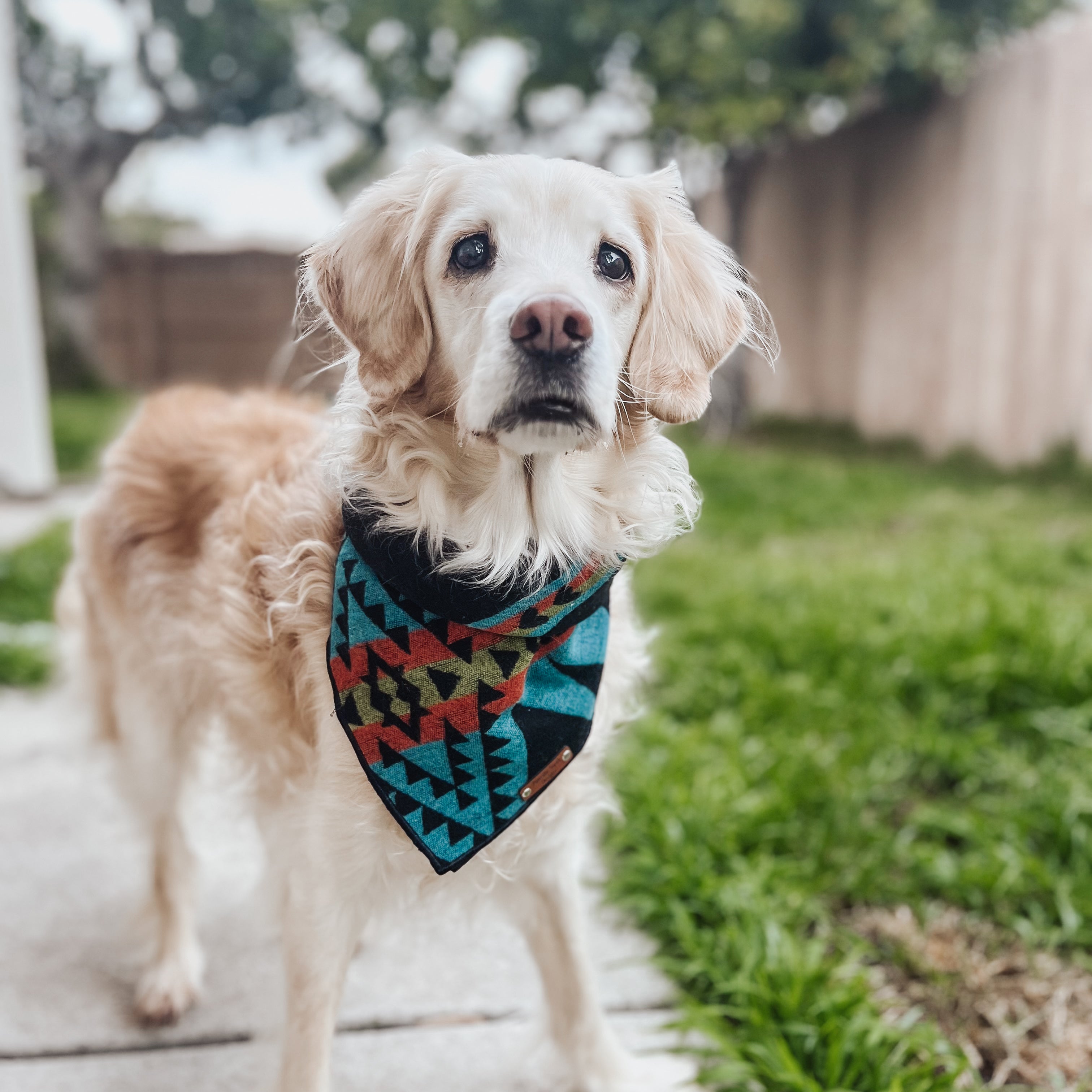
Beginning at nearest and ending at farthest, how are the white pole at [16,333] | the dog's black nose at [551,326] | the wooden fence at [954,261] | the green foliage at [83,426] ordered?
1. the dog's black nose at [551,326]
2. the white pole at [16,333]
3. the wooden fence at [954,261]
4. the green foliage at [83,426]

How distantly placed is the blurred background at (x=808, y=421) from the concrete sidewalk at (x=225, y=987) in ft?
1.11

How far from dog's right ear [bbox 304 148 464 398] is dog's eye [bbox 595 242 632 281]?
27 cm

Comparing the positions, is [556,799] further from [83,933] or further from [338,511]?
[83,933]

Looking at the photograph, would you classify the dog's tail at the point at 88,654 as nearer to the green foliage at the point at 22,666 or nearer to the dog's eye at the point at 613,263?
the green foliage at the point at 22,666

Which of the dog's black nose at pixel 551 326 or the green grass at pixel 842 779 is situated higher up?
the dog's black nose at pixel 551 326

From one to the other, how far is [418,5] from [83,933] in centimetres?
1003

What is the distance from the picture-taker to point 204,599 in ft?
5.92

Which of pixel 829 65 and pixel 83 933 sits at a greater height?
pixel 829 65

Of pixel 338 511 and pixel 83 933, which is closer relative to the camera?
pixel 338 511

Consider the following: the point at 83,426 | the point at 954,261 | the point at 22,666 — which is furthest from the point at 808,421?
the point at 22,666

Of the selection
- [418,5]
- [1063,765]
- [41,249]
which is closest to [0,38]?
[418,5]

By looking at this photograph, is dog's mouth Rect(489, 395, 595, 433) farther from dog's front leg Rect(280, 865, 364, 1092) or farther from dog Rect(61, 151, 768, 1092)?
dog's front leg Rect(280, 865, 364, 1092)

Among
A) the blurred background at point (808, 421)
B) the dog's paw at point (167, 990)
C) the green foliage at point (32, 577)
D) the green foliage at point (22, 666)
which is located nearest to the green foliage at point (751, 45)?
the blurred background at point (808, 421)

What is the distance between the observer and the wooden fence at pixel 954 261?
644 centimetres
